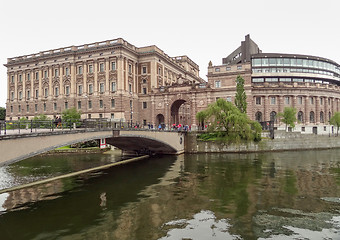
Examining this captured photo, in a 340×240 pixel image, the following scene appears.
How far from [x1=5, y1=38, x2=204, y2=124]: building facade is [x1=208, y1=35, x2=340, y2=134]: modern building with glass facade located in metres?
10.3

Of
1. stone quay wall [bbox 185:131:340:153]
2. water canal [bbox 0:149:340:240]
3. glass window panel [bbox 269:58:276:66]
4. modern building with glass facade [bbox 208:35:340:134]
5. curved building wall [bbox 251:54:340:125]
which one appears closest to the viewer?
water canal [bbox 0:149:340:240]

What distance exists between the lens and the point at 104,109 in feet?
223

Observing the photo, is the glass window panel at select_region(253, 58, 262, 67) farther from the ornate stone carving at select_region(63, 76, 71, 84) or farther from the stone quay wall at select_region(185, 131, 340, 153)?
the ornate stone carving at select_region(63, 76, 71, 84)

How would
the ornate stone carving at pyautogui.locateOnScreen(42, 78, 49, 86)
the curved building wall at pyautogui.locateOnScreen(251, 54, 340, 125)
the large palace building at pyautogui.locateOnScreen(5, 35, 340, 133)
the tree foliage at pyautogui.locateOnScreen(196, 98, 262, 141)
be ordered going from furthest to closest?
1. the ornate stone carving at pyautogui.locateOnScreen(42, 78, 49, 86)
2. the curved building wall at pyautogui.locateOnScreen(251, 54, 340, 125)
3. the large palace building at pyautogui.locateOnScreen(5, 35, 340, 133)
4. the tree foliage at pyautogui.locateOnScreen(196, 98, 262, 141)

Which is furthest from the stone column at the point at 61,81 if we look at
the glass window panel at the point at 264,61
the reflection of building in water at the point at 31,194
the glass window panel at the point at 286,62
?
the glass window panel at the point at 286,62

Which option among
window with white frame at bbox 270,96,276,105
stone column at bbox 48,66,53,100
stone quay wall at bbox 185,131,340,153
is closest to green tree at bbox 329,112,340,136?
stone quay wall at bbox 185,131,340,153

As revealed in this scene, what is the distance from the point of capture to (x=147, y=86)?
238 feet

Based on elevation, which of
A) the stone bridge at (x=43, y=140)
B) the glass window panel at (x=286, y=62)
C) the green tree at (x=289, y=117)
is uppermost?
the glass window panel at (x=286, y=62)

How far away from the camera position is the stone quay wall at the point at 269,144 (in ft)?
164

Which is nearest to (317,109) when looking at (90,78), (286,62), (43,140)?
(286,62)

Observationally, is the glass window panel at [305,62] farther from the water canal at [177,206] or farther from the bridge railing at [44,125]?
the bridge railing at [44,125]

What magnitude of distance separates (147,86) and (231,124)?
3192 cm

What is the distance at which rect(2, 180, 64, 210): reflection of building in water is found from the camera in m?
18.3

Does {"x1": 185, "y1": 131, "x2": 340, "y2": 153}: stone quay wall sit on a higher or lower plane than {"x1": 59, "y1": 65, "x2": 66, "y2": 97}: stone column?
lower
